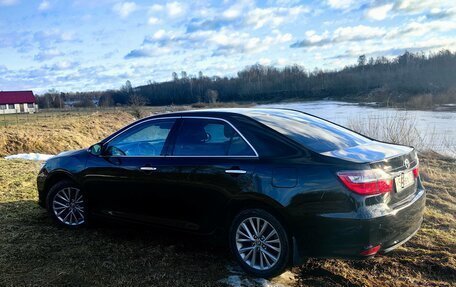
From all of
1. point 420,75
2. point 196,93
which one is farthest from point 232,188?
point 196,93

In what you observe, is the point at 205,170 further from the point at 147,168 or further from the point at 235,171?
the point at 147,168

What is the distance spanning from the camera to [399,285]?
4.28 m

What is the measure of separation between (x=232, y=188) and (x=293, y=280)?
1076 mm

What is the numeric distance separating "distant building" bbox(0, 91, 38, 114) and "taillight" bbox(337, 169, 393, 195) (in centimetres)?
9709

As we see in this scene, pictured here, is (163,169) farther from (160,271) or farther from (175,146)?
(160,271)

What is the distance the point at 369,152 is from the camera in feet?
14.1

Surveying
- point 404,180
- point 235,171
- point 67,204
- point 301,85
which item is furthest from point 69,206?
point 301,85

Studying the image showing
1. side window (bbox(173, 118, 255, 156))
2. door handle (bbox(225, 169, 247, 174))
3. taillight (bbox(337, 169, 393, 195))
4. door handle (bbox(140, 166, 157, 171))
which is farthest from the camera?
door handle (bbox(140, 166, 157, 171))

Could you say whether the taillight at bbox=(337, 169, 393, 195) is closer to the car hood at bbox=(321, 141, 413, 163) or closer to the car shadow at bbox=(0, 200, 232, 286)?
the car hood at bbox=(321, 141, 413, 163)

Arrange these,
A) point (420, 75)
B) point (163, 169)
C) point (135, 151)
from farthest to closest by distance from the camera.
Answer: point (420, 75) < point (135, 151) < point (163, 169)

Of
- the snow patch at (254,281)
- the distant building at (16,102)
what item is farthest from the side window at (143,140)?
the distant building at (16,102)

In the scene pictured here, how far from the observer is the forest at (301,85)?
94.0 metres

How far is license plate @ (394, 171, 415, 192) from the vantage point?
13.5 feet

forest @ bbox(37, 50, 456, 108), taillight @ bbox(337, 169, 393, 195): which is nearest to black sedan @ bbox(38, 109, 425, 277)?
taillight @ bbox(337, 169, 393, 195)
